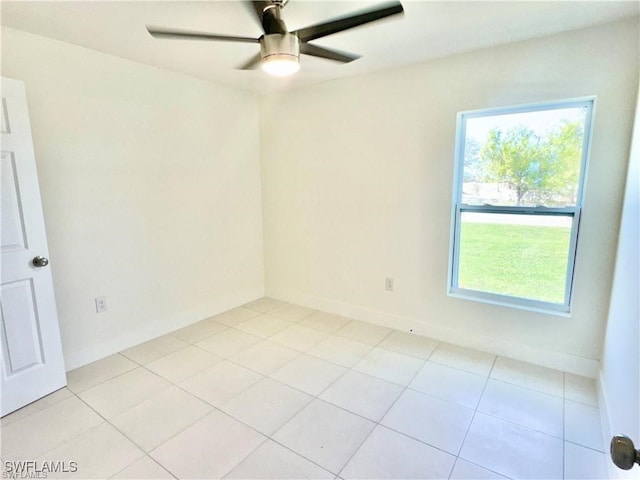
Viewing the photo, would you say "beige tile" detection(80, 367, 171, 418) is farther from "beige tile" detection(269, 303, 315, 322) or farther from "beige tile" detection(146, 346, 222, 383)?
"beige tile" detection(269, 303, 315, 322)

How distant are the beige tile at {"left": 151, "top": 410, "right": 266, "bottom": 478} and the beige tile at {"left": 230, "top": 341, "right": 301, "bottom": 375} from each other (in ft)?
1.89

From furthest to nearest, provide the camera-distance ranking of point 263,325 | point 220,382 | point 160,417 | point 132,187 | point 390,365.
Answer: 1. point 263,325
2. point 132,187
3. point 390,365
4. point 220,382
5. point 160,417

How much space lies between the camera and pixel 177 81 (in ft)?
9.84

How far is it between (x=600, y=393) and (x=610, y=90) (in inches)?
74.6

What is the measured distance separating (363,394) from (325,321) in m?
1.23

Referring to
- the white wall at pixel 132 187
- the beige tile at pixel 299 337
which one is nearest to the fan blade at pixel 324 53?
the white wall at pixel 132 187

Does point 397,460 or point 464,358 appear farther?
point 464,358

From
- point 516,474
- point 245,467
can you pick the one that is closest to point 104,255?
point 245,467

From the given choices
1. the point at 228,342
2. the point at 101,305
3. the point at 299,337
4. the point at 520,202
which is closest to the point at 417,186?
the point at 520,202

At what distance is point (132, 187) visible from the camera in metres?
2.79

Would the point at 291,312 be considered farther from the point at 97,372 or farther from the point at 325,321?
the point at 97,372

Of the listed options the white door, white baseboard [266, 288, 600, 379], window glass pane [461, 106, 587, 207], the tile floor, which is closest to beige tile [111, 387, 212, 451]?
the tile floor

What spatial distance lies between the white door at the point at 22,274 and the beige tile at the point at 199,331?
100 centimetres

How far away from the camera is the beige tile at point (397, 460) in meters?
1.60
